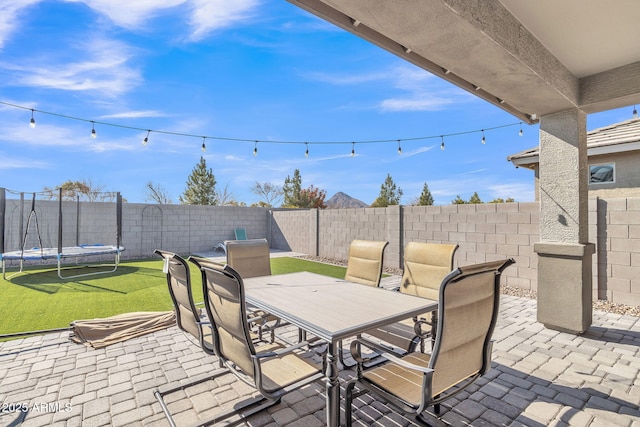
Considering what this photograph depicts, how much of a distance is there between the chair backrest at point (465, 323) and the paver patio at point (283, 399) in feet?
1.91

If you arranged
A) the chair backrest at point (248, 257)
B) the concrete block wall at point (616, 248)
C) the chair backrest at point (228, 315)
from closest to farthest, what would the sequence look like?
1. the chair backrest at point (228, 315)
2. the chair backrest at point (248, 257)
3. the concrete block wall at point (616, 248)

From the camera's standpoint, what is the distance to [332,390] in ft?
4.85

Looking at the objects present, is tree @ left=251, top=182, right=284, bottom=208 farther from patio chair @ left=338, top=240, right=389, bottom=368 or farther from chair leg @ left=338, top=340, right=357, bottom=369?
chair leg @ left=338, top=340, right=357, bottom=369

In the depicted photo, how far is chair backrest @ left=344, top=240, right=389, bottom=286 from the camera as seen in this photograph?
9.70 feet

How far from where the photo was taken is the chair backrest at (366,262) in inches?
116

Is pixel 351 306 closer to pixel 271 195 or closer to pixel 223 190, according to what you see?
pixel 223 190

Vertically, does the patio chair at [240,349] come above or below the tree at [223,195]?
below

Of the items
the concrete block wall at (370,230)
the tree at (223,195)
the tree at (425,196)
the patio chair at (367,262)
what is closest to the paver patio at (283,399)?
the patio chair at (367,262)

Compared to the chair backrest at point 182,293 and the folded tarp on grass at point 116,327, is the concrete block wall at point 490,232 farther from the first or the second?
the folded tarp on grass at point 116,327

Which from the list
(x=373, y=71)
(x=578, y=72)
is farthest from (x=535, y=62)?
(x=373, y=71)

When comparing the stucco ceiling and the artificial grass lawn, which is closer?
the stucco ceiling

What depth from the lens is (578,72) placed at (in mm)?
3275

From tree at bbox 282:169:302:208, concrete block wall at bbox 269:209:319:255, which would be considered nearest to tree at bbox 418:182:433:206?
tree at bbox 282:169:302:208

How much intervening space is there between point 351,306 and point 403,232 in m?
5.25
